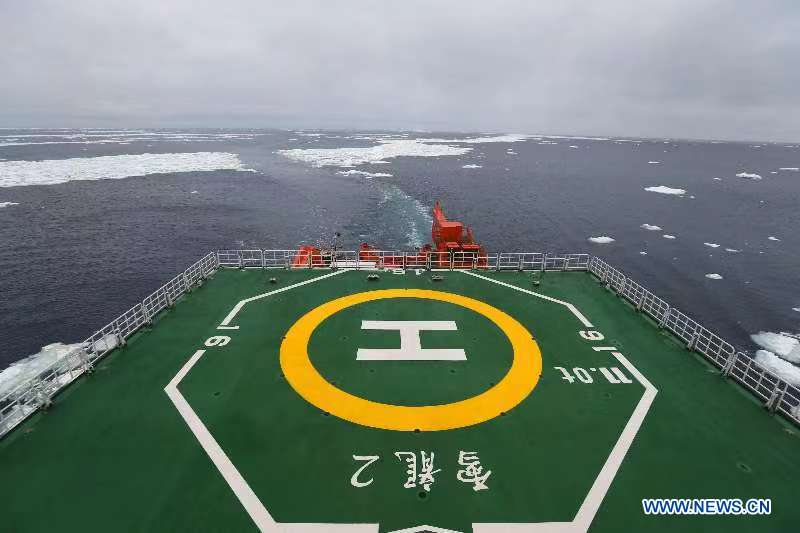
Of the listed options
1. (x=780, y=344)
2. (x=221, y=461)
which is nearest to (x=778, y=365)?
(x=780, y=344)

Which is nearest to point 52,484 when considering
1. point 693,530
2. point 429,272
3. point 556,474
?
point 556,474

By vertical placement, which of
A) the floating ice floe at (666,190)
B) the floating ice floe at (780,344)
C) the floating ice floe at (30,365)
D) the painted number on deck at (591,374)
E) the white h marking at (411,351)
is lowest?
the floating ice floe at (780,344)

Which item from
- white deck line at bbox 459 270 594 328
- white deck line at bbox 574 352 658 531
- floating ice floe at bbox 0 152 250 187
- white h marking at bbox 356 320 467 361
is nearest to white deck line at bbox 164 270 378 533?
white deck line at bbox 574 352 658 531

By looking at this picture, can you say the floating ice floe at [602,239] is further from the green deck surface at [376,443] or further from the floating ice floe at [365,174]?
the floating ice floe at [365,174]

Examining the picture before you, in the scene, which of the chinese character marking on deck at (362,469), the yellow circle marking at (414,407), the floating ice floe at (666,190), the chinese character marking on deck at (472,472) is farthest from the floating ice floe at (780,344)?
the floating ice floe at (666,190)

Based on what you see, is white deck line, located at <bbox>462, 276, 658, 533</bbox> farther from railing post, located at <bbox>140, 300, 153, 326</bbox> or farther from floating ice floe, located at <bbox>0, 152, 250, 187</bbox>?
floating ice floe, located at <bbox>0, 152, 250, 187</bbox>

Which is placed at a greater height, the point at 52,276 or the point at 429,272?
the point at 429,272

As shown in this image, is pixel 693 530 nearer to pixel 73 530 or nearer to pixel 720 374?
pixel 720 374

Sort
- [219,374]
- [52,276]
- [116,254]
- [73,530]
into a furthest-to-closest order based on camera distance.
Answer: [116,254], [52,276], [219,374], [73,530]
